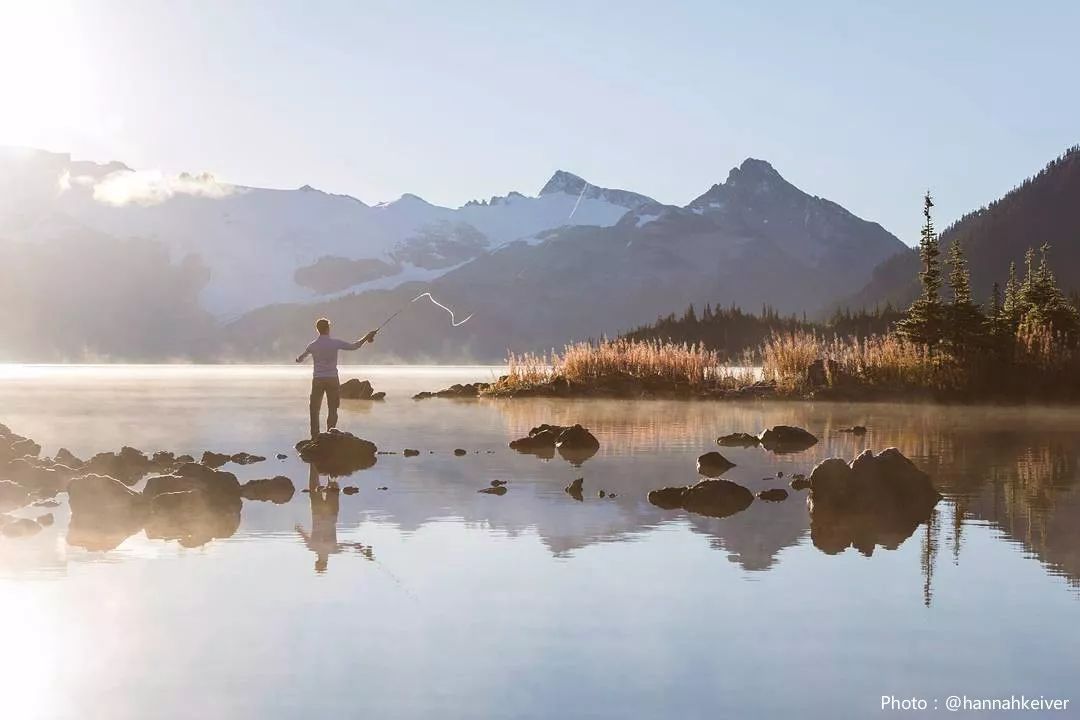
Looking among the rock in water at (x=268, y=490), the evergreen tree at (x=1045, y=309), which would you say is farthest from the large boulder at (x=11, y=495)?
the evergreen tree at (x=1045, y=309)

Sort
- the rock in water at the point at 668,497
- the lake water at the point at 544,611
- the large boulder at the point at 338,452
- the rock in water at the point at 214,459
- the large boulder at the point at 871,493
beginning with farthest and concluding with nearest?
the large boulder at the point at 338,452 → the rock in water at the point at 214,459 → the rock in water at the point at 668,497 → the large boulder at the point at 871,493 → the lake water at the point at 544,611

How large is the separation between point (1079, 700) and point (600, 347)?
146 feet

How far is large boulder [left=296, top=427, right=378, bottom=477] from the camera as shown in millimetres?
23266

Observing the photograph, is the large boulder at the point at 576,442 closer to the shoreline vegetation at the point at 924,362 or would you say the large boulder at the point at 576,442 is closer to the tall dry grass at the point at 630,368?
the shoreline vegetation at the point at 924,362

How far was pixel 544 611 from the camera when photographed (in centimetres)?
1016

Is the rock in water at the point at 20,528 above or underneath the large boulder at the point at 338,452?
underneath

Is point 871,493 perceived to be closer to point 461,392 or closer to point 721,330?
point 461,392

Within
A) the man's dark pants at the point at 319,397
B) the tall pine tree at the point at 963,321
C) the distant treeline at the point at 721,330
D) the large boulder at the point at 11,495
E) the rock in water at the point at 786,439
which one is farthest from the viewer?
the distant treeline at the point at 721,330

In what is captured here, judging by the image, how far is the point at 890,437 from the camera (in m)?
28.5

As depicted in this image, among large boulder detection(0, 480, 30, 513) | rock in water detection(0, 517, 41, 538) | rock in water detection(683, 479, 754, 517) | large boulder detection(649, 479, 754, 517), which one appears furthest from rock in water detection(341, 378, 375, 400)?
rock in water detection(0, 517, 41, 538)

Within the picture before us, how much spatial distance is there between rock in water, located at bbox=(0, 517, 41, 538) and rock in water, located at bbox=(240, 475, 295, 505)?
135 inches

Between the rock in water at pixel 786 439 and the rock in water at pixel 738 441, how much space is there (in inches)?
7.4

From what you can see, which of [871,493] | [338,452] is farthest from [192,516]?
[871,493]

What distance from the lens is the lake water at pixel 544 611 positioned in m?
7.90
